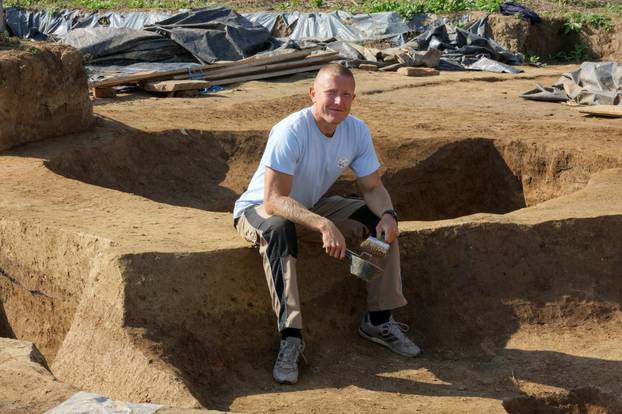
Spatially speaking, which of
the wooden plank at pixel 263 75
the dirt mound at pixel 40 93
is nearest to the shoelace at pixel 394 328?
the dirt mound at pixel 40 93

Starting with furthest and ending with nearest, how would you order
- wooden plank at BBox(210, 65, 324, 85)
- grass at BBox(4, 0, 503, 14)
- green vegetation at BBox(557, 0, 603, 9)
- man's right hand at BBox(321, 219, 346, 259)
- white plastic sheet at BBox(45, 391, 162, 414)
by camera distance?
1. green vegetation at BBox(557, 0, 603, 9)
2. grass at BBox(4, 0, 503, 14)
3. wooden plank at BBox(210, 65, 324, 85)
4. man's right hand at BBox(321, 219, 346, 259)
5. white plastic sheet at BBox(45, 391, 162, 414)

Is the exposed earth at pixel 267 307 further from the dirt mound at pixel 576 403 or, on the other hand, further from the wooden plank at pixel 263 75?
the wooden plank at pixel 263 75

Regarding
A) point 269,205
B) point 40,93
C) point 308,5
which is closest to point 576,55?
point 308,5

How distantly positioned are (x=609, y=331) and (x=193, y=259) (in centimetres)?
276

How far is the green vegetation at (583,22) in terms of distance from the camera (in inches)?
737

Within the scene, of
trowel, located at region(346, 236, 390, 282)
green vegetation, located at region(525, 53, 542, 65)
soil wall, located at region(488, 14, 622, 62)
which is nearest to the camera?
trowel, located at region(346, 236, 390, 282)

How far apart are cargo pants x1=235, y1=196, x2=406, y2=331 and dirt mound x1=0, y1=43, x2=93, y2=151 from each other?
12.7 feet

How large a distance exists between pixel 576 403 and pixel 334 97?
2.20 metres

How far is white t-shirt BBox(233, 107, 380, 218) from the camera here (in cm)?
554

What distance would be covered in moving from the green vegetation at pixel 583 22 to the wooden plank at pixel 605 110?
292 inches

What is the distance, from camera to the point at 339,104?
558 cm

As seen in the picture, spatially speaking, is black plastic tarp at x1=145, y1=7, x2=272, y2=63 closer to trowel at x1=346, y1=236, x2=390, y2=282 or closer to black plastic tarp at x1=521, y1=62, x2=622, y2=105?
black plastic tarp at x1=521, y1=62, x2=622, y2=105

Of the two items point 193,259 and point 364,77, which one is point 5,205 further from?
point 364,77

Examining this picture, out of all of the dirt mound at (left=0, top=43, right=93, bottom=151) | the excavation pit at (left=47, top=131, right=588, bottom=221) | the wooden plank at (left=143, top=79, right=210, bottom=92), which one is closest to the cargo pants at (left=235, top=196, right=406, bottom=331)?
the excavation pit at (left=47, top=131, right=588, bottom=221)
